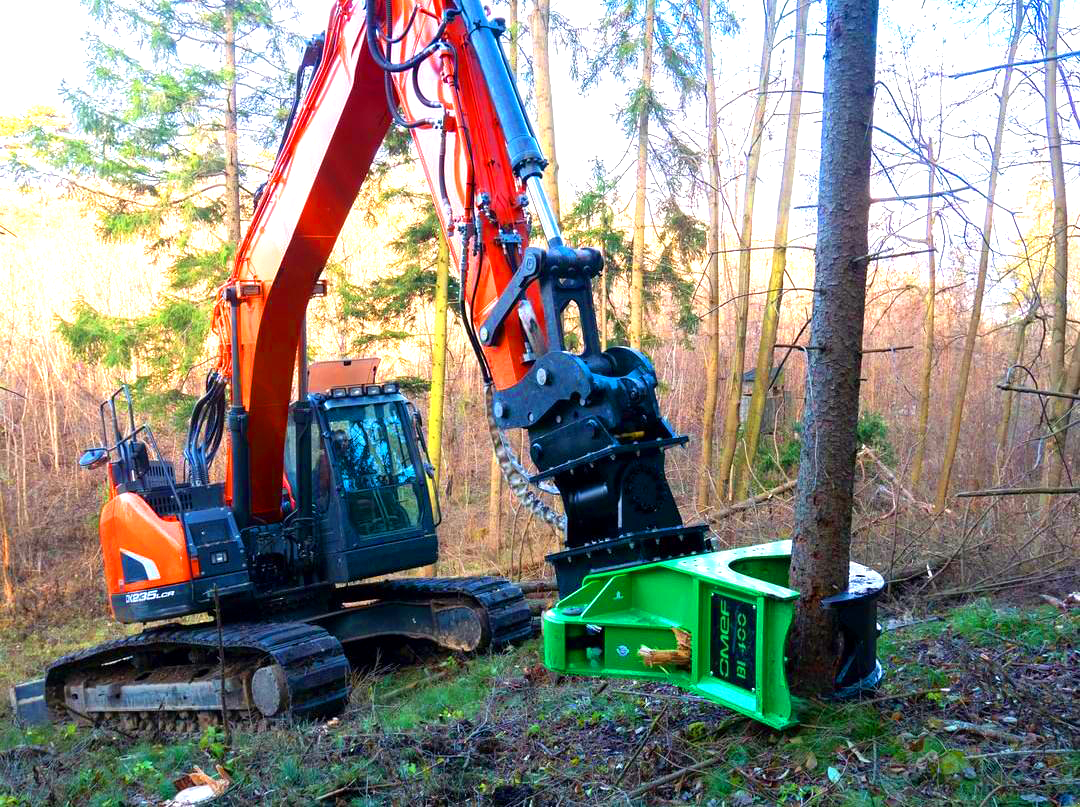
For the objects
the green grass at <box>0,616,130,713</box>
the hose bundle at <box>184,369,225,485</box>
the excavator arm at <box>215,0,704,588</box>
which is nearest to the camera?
the excavator arm at <box>215,0,704,588</box>

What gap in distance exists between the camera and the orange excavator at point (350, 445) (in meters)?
4.38

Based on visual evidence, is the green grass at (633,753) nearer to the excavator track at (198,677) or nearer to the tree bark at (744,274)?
the excavator track at (198,677)

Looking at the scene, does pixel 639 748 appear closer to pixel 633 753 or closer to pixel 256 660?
pixel 633 753

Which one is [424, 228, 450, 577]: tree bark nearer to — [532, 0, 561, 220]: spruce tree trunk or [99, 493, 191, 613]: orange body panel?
[532, 0, 561, 220]: spruce tree trunk

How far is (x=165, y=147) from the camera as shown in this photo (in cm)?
1559

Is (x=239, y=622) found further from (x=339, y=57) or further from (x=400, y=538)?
(x=339, y=57)

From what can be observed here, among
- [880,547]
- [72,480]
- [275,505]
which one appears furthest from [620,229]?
[72,480]

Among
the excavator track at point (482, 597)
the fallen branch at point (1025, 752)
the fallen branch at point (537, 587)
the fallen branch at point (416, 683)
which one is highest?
the fallen branch at point (1025, 752)

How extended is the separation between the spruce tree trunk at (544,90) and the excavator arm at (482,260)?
22.7ft

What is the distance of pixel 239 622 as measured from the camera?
8.19m

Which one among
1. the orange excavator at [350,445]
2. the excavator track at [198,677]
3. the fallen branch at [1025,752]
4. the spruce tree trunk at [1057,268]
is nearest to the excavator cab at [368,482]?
the orange excavator at [350,445]

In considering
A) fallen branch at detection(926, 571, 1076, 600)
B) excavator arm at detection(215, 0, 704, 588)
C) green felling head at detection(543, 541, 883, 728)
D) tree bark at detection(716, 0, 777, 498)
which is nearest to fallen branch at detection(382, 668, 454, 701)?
excavator arm at detection(215, 0, 704, 588)

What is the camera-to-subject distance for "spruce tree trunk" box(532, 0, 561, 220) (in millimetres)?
13915

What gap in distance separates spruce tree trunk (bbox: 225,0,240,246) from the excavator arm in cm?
854
